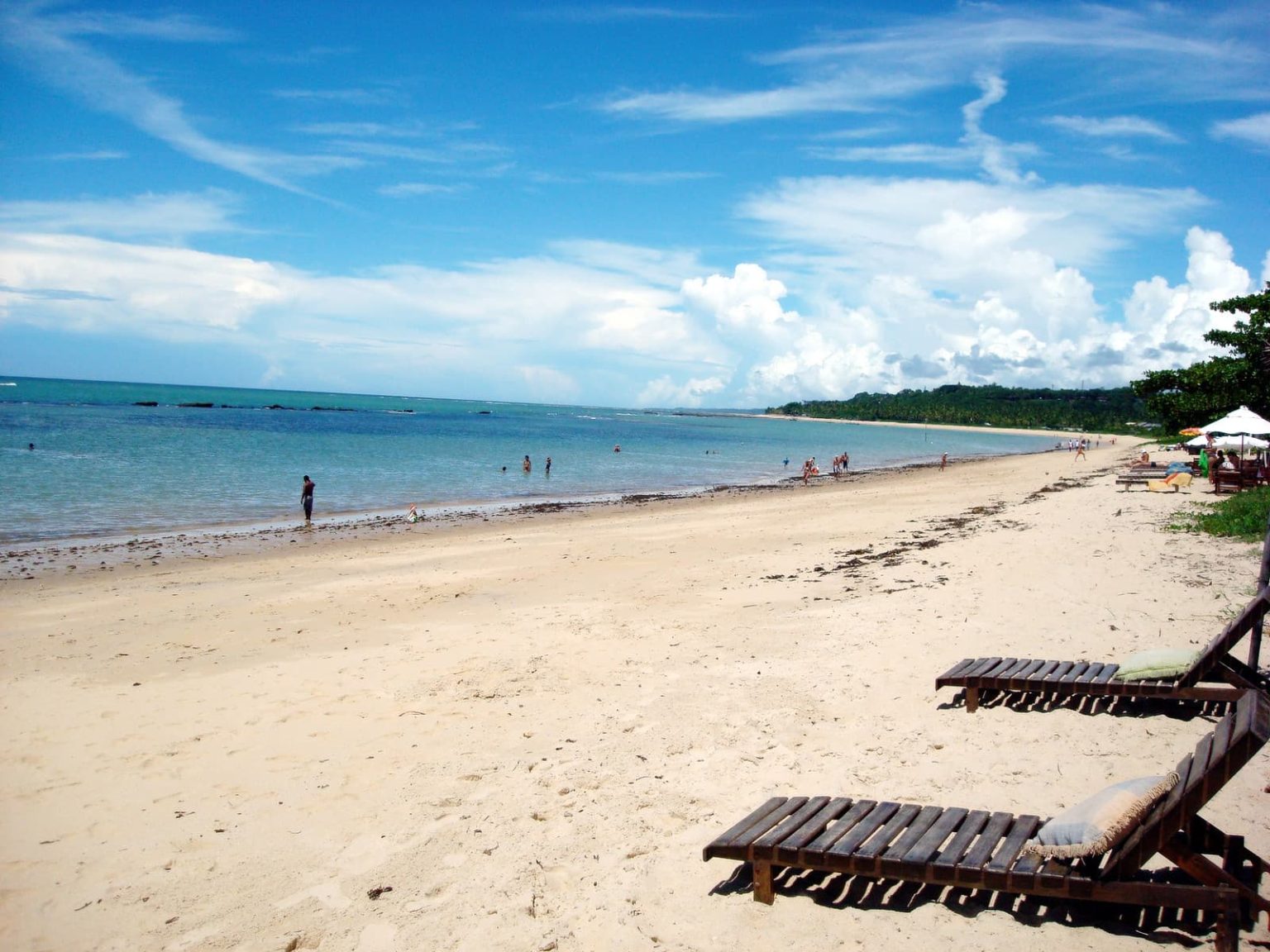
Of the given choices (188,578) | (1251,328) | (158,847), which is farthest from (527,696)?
(1251,328)

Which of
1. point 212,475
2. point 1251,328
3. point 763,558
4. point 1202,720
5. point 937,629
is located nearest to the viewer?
point 1202,720

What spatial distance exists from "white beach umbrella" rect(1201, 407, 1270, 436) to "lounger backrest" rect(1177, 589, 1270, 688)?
20.6 m

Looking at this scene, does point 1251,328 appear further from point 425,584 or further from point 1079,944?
point 1079,944

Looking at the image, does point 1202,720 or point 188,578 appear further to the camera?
point 188,578

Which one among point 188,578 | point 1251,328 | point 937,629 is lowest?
point 188,578

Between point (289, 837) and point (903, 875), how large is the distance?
12.8 ft

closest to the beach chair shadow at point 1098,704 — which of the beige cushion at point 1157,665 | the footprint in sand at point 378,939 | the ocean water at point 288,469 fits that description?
the beige cushion at point 1157,665

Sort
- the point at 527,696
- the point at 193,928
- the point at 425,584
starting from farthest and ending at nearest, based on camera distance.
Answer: the point at 425,584 → the point at 527,696 → the point at 193,928

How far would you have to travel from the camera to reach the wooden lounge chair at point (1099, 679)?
5824mm

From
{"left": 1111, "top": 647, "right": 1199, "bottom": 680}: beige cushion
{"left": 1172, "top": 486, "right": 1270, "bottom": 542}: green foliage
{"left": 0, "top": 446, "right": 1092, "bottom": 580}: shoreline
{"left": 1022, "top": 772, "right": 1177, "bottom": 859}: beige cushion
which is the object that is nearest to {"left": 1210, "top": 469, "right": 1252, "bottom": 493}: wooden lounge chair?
{"left": 1172, "top": 486, "right": 1270, "bottom": 542}: green foliage

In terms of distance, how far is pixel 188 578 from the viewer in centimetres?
1573

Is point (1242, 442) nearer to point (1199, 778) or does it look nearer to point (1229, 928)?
point (1229, 928)

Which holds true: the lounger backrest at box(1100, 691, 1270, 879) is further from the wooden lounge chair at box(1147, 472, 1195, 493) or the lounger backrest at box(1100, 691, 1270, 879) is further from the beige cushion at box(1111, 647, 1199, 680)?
the wooden lounge chair at box(1147, 472, 1195, 493)

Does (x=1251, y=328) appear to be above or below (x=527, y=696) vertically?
above
